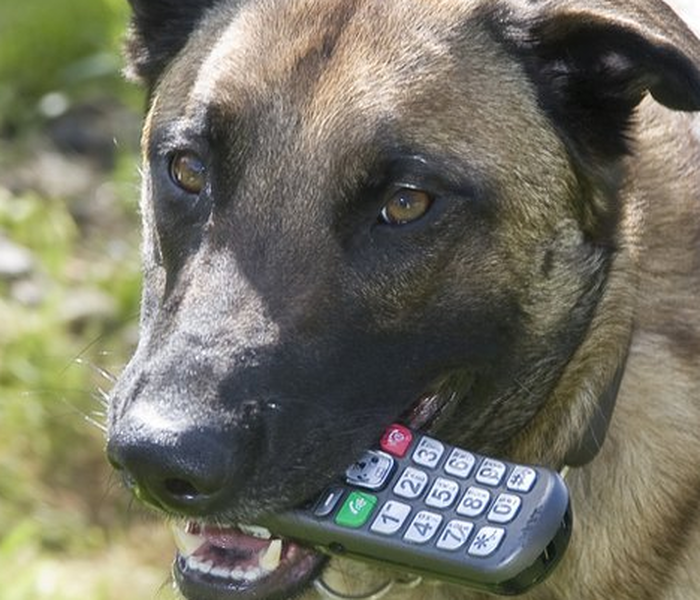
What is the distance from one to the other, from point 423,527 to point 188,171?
83 centimetres

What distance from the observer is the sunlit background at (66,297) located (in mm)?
5312

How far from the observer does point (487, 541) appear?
337 cm

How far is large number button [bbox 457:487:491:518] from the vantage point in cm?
344

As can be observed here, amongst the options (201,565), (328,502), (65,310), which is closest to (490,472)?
(328,502)

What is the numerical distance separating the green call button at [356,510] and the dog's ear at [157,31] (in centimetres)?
107

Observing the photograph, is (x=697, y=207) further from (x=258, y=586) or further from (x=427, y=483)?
(x=258, y=586)

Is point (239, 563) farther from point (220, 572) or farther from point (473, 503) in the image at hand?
point (473, 503)

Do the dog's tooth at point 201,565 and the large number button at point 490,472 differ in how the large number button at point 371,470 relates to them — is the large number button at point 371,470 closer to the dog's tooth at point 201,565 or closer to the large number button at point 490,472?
the large number button at point 490,472

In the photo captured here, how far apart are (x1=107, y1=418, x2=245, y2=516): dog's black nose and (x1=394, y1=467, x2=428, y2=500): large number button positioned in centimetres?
35

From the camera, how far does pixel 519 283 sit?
365 centimetres

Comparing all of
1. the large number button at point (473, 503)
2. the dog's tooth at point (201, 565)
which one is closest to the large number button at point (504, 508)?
the large number button at point (473, 503)

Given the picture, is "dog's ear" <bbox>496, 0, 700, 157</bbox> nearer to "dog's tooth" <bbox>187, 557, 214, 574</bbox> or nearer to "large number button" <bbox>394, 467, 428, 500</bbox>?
"large number button" <bbox>394, 467, 428, 500</bbox>

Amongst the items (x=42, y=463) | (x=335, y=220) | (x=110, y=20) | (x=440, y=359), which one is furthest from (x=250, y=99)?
(x=110, y=20)

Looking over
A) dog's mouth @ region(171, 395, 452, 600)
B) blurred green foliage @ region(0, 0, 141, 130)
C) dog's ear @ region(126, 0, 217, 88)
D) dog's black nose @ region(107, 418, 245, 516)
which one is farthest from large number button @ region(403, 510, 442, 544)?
blurred green foliage @ region(0, 0, 141, 130)
